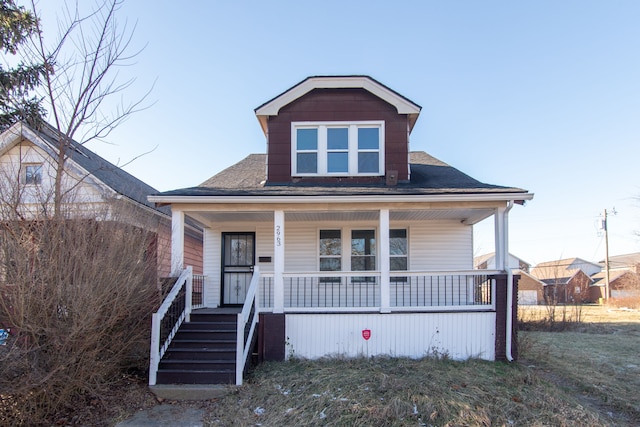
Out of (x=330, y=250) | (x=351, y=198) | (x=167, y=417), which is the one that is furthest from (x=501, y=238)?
(x=167, y=417)

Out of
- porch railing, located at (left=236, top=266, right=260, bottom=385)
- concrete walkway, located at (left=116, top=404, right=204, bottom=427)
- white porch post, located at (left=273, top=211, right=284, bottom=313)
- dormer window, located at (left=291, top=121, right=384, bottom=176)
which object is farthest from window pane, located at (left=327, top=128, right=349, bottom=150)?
concrete walkway, located at (left=116, top=404, right=204, bottom=427)

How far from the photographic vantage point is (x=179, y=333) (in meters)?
7.30

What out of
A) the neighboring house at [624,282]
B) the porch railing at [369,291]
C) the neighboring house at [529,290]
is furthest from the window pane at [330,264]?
the neighboring house at [529,290]

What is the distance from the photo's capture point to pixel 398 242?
1017 cm

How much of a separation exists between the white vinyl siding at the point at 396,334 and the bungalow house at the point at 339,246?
0.02 meters

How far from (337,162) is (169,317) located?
487cm

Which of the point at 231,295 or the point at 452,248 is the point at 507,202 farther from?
the point at 231,295

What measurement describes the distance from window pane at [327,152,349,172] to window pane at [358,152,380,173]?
1.01 feet

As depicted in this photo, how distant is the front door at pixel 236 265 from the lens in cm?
995

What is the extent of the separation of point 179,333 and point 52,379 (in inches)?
98.7

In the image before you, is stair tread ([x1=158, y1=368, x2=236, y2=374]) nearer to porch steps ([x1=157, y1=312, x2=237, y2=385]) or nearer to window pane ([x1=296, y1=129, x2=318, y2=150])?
porch steps ([x1=157, y1=312, x2=237, y2=385])

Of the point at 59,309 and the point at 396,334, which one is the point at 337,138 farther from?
the point at 59,309

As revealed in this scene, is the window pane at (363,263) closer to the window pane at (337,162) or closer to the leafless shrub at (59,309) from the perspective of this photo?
the window pane at (337,162)

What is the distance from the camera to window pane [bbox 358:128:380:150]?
947 cm
